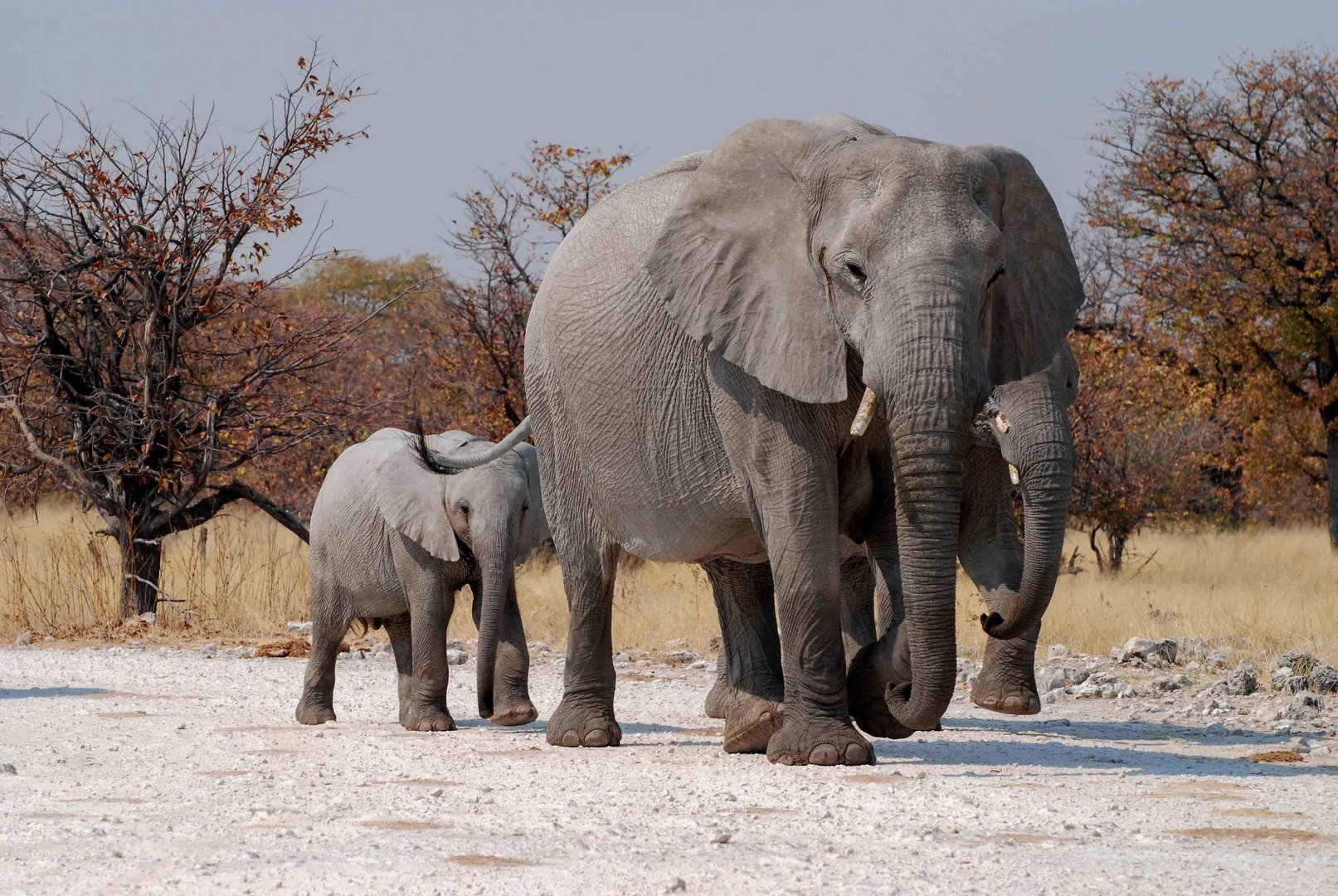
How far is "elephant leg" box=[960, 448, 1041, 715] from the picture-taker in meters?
7.29

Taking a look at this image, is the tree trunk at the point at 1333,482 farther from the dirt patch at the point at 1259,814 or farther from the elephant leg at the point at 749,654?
the dirt patch at the point at 1259,814

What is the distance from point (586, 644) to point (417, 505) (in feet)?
4.61

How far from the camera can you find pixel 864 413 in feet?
21.4

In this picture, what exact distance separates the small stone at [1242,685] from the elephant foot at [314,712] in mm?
4923

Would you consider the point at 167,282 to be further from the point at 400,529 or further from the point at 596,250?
the point at 596,250

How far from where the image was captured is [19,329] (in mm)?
16109

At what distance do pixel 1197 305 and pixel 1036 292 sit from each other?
17.0 m

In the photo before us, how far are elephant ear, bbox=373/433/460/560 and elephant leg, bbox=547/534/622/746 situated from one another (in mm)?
783

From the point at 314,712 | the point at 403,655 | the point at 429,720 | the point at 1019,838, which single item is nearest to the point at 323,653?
the point at 314,712

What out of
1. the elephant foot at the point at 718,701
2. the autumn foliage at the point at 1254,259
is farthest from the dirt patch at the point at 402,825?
the autumn foliage at the point at 1254,259

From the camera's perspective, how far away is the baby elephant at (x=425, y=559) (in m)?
9.08

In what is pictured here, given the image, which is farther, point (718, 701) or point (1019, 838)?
point (718, 701)

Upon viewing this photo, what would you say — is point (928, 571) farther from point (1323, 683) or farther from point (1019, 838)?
point (1323, 683)

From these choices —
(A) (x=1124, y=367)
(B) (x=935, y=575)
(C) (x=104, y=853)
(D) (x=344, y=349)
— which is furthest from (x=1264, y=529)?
(C) (x=104, y=853)
